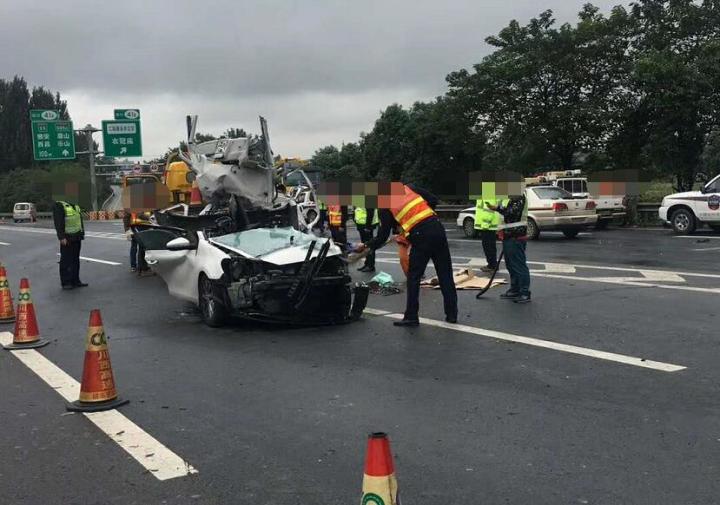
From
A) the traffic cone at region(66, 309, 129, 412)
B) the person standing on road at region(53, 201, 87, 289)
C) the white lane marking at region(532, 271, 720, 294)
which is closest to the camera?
the traffic cone at region(66, 309, 129, 412)

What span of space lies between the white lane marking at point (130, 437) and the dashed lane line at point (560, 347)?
3814 millimetres

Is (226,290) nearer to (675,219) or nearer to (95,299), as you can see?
(95,299)

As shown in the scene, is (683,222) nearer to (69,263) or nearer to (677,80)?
(677,80)

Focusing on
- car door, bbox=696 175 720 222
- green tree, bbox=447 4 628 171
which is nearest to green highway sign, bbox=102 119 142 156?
green tree, bbox=447 4 628 171

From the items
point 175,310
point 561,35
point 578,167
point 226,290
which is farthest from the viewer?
point 578,167

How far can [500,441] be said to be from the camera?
4.38m

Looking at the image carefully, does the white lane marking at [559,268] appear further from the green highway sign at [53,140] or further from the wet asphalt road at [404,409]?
the green highway sign at [53,140]

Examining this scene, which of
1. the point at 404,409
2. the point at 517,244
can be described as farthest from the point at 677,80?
the point at 404,409

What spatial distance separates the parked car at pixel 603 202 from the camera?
2302cm

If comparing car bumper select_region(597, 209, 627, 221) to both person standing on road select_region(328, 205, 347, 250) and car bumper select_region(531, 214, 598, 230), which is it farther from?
person standing on road select_region(328, 205, 347, 250)

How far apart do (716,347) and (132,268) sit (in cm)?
1230

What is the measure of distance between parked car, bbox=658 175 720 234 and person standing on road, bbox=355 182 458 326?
43.3ft

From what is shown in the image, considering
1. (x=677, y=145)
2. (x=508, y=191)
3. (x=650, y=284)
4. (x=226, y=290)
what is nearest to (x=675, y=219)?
(x=677, y=145)

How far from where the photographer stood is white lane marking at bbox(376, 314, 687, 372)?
599cm
